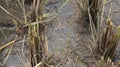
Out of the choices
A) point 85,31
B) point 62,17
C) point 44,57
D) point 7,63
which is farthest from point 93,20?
point 7,63

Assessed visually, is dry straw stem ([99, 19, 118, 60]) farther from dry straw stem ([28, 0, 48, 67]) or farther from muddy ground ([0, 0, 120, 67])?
dry straw stem ([28, 0, 48, 67])

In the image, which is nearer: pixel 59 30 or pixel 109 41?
pixel 109 41

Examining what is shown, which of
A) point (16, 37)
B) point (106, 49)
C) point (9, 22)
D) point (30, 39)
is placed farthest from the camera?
point (9, 22)

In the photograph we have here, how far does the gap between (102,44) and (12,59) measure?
0.58 m

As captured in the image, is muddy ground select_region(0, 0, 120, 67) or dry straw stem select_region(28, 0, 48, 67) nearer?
dry straw stem select_region(28, 0, 48, 67)

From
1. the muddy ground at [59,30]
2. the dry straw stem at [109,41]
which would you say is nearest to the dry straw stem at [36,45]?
the muddy ground at [59,30]

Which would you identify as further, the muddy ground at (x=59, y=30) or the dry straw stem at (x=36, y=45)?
the muddy ground at (x=59, y=30)

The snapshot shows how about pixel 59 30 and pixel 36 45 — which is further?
pixel 59 30

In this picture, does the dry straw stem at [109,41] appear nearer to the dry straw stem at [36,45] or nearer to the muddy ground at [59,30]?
the muddy ground at [59,30]

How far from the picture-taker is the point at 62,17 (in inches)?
92.7

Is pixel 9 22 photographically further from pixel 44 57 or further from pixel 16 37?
pixel 44 57

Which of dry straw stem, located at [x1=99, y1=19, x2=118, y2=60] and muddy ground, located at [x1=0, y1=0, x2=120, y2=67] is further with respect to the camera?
muddy ground, located at [x1=0, y1=0, x2=120, y2=67]

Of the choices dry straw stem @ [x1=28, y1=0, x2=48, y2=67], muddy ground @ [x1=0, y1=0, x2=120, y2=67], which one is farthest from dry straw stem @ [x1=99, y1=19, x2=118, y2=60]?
dry straw stem @ [x1=28, y1=0, x2=48, y2=67]

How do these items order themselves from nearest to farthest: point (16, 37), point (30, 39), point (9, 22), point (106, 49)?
point (30, 39)
point (106, 49)
point (16, 37)
point (9, 22)
